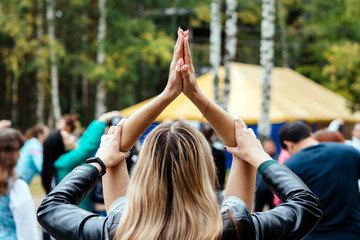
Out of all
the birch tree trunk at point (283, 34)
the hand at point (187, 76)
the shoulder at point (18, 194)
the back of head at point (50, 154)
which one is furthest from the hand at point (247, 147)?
the birch tree trunk at point (283, 34)

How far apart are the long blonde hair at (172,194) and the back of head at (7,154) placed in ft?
5.71

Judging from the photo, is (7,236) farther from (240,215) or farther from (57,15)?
(57,15)

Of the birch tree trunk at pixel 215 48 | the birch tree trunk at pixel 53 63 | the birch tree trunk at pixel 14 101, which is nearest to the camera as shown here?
the birch tree trunk at pixel 215 48

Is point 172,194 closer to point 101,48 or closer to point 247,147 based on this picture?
point 247,147

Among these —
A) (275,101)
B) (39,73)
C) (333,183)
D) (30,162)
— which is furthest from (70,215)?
(39,73)

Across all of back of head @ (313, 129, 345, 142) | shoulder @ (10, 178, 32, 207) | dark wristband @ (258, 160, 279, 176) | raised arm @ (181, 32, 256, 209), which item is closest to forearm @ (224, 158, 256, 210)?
raised arm @ (181, 32, 256, 209)

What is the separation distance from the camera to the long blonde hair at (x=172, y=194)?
5.18ft

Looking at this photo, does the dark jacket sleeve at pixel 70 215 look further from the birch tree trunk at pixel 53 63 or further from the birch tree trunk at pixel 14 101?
the birch tree trunk at pixel 14 101

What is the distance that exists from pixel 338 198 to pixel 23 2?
1898cm

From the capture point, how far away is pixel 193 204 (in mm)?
1622

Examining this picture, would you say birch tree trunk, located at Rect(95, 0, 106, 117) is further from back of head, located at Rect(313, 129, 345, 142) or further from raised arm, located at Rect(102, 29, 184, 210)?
raised arm, located at Rect(102, 29, 184, 210)

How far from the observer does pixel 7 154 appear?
3.13m

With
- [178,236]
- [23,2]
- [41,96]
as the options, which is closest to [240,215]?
[178,236]

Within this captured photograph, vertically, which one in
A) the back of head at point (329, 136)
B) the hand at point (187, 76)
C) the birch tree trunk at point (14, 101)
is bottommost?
the birch tree trunk at point (14, 101)
